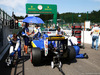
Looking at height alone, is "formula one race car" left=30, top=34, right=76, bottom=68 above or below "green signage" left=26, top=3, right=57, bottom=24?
below

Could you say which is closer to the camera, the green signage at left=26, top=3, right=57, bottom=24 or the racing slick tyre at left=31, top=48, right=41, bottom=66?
the racing slick tyre at left=31, top=48, right=41, bottom=66

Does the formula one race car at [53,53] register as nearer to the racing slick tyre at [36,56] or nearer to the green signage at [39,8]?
the racing slick tyre at [36,56]

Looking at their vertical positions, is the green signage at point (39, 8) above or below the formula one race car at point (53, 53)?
above

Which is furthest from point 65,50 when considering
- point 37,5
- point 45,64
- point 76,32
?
point 37,5

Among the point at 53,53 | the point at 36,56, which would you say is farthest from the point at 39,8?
the point at 36,56

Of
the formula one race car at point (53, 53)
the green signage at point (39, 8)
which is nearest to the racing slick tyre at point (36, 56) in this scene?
the formula one race car at point (53, 53)

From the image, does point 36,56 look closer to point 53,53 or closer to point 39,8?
point 53,53

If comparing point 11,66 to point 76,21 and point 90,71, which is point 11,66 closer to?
point 90,71

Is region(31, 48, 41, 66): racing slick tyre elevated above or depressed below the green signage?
below

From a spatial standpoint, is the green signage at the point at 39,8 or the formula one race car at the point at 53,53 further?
the green signage at the point at 39,8

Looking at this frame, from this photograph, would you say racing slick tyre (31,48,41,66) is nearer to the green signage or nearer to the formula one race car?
the formula one race car

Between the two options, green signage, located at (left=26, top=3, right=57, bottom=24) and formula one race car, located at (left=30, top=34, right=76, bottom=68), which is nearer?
formula one race car, located at (left=30, top=34, right=76, bottom=68)

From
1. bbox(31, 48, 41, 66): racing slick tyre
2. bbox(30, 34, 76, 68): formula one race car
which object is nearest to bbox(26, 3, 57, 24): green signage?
bbox(30, 34, 76, 68): formula one race car

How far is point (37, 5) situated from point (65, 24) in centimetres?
1034
